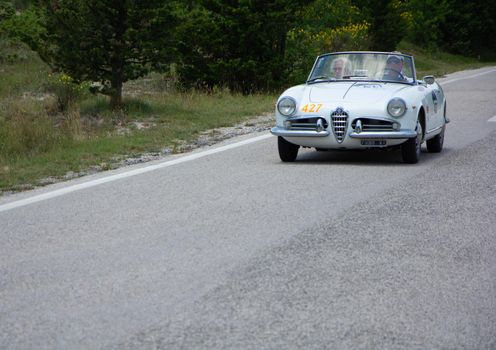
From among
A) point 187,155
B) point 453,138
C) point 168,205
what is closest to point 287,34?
point 453,138

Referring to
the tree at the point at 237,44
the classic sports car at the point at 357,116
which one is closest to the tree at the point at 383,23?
the tree at the point at 237,44

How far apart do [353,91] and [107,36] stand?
7.44 meters

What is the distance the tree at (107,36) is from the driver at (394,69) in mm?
6333

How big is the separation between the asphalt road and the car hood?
34.9 inches

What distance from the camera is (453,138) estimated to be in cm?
1352

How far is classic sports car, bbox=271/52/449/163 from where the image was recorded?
1046 cm

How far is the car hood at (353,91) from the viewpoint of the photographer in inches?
423

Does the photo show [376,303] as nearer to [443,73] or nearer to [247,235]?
[247,235]

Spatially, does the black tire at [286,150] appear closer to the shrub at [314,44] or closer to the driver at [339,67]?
the driver at [339,67]

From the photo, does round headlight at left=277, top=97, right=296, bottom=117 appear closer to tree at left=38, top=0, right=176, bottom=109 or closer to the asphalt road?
the asphalt road

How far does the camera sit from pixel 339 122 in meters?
10.5

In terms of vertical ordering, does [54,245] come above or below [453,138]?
above

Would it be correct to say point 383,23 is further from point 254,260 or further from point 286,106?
point 254,260

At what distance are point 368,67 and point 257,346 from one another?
800cm
